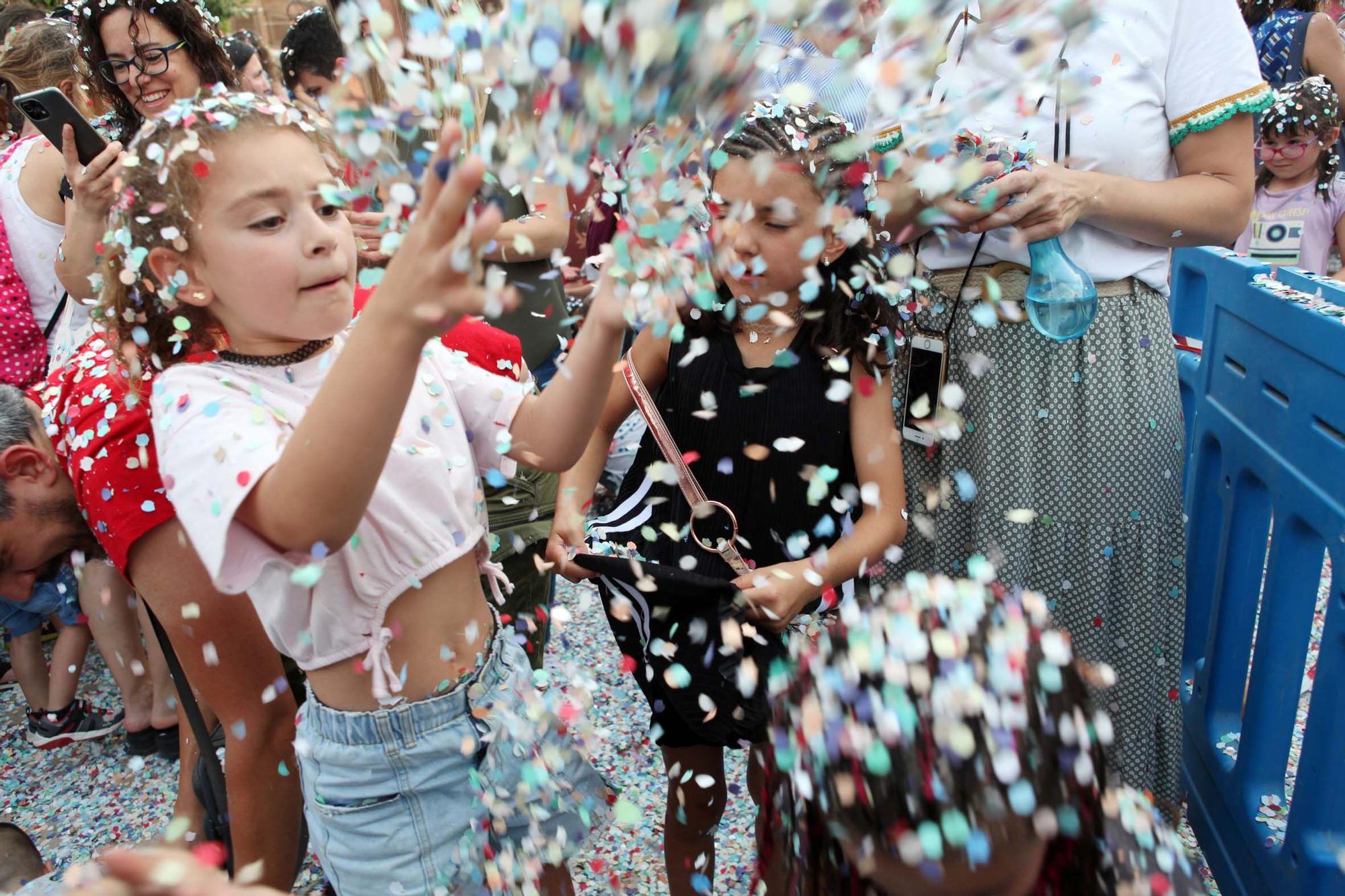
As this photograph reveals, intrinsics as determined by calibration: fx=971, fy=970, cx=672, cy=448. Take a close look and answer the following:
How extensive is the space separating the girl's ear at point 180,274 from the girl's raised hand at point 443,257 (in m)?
0.53

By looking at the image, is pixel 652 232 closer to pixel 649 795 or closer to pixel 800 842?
pixel 800 842

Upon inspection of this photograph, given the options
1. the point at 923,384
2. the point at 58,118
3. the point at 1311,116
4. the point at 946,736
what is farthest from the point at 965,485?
the point at 1311,116

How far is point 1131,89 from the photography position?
5.46 feet

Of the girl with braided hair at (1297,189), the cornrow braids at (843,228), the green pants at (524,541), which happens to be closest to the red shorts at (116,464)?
the green pants at (524,541)

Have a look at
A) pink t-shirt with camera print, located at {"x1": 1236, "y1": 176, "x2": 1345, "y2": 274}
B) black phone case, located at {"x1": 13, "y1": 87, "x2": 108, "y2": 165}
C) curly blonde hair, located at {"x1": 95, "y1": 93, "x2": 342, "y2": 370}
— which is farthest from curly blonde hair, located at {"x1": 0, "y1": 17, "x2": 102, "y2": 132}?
pink t-shirt with camera print, located at {"x1": 1236, "y1": 176, "x2": 1345, "y2": 274}

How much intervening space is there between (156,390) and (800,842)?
1.02m

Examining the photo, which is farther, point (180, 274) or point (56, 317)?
point (56, 317)

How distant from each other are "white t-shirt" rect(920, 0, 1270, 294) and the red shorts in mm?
1439

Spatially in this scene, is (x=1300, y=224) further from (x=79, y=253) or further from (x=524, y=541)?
(x=79, y=253)

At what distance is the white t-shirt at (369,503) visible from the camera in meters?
1.12

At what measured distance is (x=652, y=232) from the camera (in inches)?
45.6

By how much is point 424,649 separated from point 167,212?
2.33 ft

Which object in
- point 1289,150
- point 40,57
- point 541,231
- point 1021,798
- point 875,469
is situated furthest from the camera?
point 1289,150

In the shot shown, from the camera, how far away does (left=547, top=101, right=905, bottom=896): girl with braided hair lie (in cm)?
168
